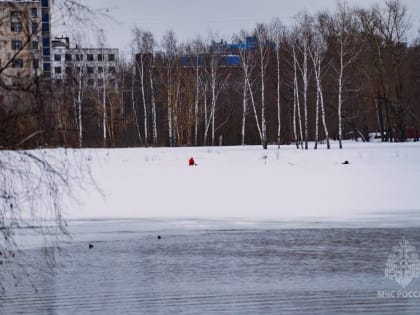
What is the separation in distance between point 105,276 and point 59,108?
248 inches

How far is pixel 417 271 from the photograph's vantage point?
12.6 meters

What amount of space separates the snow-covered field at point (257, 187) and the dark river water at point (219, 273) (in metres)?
3.16

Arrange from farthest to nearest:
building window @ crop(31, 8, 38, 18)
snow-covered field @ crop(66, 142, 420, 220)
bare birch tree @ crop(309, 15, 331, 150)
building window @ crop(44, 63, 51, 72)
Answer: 1. bare birch tree @ crop(309, 15, 331, 150)
2. snow-covered field @ crop(66, 142, 420, 220)
3. building window @ crop(31, 8, 38, 18)
4. building window @ crop(44, 63, 51, 72)

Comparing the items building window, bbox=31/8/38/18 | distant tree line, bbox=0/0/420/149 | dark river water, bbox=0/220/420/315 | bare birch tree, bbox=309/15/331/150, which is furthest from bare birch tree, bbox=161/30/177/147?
building window, bbox=31/8/38/18

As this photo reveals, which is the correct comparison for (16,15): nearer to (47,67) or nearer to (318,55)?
(47,67)

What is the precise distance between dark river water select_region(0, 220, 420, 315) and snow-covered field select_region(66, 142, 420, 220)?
3158mm

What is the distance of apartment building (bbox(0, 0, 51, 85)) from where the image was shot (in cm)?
641

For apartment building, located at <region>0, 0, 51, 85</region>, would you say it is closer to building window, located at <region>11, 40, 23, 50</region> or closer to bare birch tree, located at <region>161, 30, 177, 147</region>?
building window, located at <region>11, 40, 23, 50</region>

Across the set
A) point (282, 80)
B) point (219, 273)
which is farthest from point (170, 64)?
point (219, 273)

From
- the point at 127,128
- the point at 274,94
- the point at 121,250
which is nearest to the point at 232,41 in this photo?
the point at 274,94

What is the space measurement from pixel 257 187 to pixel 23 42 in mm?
21755

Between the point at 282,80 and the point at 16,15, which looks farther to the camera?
the point at 282,80

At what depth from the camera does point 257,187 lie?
1100 inches

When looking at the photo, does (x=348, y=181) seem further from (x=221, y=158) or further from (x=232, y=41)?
(x=232, y=41)
